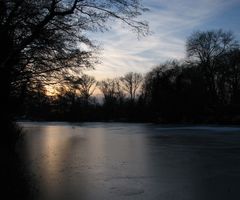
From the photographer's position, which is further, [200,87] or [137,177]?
[200,87]

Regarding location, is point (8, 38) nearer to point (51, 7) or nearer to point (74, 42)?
point (74, 42)

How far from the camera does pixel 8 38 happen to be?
12711 mm

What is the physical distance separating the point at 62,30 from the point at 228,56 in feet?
223

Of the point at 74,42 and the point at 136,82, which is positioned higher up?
the point at 136,82

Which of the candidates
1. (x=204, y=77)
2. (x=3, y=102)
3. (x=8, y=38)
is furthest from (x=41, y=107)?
(x=204, y=77)

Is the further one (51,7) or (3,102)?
(3,102)

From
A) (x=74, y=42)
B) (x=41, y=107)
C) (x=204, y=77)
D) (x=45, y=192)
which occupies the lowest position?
(x=45, y=192)

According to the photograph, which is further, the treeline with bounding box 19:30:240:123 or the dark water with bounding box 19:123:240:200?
the treeline with bounding box 19:30:240:123

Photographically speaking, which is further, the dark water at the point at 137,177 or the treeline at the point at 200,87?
the treeline at the point at 200,87

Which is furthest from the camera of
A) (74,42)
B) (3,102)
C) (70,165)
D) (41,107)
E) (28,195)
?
(41,107)

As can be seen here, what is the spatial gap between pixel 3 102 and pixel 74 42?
4.40m

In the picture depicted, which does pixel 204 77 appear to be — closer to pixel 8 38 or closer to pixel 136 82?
pixel 136 82

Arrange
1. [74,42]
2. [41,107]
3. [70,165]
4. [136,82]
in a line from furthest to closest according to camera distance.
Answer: [136,82], [41,107], [70,165], [74,42]

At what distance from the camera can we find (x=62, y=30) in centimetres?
1142
